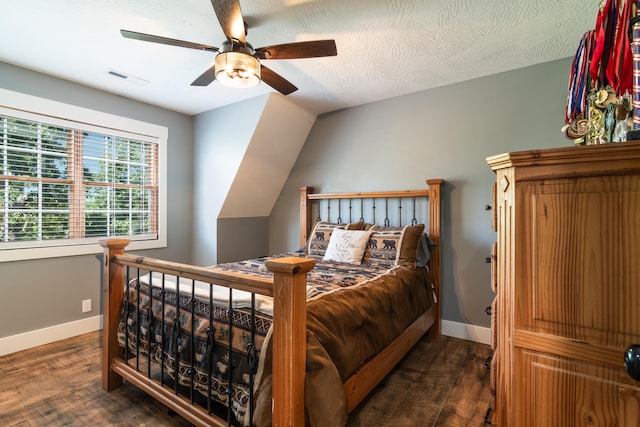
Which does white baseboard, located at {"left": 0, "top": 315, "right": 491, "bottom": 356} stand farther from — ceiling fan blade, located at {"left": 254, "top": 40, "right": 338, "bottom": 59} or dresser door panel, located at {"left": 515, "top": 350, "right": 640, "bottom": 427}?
ceiling fan blade, located at {"left": 254, "top": 40, "right": 338, "bottom": 59}

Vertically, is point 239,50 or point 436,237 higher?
point 239,50

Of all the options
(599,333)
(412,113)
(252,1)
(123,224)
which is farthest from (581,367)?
(123,224)

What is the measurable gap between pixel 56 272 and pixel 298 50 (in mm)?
2936

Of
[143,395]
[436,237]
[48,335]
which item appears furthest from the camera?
[436,237]

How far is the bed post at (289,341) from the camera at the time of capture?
1.15 meters

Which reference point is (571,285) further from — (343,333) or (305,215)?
(305,215)

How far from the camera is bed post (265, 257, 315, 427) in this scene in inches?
45.2

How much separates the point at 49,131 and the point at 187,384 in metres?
2.71

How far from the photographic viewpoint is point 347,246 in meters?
2.84

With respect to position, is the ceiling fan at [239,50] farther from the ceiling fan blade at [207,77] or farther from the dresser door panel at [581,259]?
the dresser door panel at [581,259]

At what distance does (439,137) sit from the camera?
2.96m

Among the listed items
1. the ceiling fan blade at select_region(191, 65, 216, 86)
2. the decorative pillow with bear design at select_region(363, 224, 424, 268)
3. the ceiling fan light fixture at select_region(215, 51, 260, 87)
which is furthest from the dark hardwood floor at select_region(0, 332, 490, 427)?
the ceiling fan blade at select_region(191, 65, 216, 86)

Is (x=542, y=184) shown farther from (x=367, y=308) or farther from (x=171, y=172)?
(x=171, y=172)

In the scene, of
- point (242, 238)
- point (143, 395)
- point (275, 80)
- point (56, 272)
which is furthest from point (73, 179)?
point (275, 80)
